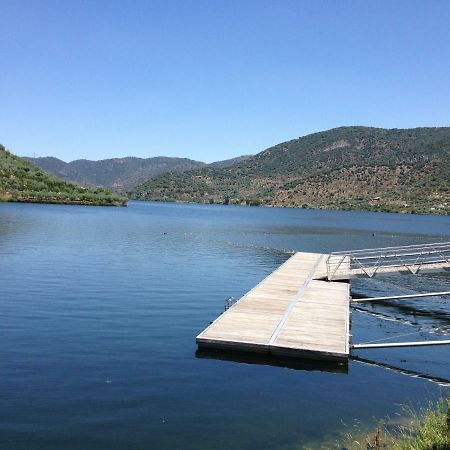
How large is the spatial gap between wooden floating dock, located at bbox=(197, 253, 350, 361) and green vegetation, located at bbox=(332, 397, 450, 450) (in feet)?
11.1

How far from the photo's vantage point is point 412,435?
10.5 meters

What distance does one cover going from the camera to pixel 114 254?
3684 centimetres

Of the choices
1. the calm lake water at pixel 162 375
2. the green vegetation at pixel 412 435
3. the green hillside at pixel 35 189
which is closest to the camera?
the green vegetation at pixel 412 435

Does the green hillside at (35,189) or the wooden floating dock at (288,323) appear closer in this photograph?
the wooden floating dock at (288,323)

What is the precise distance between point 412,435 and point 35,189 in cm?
11908

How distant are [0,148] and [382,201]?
416 feet

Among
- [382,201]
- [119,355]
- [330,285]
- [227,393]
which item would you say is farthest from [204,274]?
[382,201]

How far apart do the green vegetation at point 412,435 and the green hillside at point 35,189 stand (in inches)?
4260

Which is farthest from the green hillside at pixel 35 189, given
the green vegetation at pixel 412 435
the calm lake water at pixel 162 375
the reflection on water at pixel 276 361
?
the green vegetation at pixel 412 435

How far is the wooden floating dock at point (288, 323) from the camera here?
1471 centimetres

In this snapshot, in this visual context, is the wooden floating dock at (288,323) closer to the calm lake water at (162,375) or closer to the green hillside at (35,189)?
the calm lake water at (162,375)

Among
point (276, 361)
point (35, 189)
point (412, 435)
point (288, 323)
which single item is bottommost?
point (412, 435)

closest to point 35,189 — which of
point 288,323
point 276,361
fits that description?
point 288,323

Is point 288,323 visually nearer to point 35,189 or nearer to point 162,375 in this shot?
point 162,375
